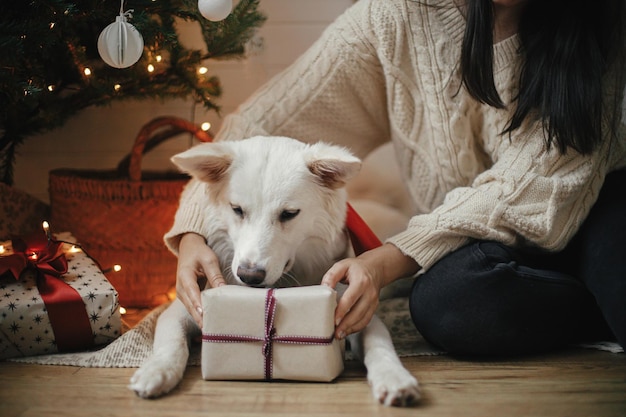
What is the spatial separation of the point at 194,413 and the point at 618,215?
1183 mm

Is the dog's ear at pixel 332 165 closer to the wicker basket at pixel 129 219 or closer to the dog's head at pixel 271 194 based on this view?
the dog's head at pixel 271 194

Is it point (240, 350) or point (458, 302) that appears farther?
point (458, 302)

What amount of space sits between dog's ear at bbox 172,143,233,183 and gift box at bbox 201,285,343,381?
348 millimetres

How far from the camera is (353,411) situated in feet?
4.15

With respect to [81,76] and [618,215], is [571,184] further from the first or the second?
[81,76]

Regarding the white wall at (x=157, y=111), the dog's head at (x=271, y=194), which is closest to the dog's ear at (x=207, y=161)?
the dog's head at (x=271, y=194)

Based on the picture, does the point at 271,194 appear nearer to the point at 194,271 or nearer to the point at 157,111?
the point at 194,271

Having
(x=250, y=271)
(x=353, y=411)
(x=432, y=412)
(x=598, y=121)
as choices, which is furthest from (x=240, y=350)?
(x=598, y=121)

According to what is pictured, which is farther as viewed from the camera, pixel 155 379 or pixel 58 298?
pixel 58 298

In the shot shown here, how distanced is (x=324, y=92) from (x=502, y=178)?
1.98 feet

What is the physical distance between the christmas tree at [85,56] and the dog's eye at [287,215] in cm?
61

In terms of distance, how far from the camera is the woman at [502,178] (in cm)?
158

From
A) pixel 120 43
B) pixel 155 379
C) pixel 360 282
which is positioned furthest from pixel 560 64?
pixel 155 379

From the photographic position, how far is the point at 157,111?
8.71 ft
